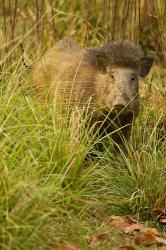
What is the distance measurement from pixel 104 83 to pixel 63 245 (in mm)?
2610

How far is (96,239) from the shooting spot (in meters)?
5.39

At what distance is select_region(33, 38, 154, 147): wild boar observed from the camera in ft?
23.2

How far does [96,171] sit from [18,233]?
170 cm

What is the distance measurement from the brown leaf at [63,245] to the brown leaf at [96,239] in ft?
0.84

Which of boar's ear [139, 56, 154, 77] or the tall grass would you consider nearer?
the tall grass

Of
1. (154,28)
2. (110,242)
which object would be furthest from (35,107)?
(154,28)

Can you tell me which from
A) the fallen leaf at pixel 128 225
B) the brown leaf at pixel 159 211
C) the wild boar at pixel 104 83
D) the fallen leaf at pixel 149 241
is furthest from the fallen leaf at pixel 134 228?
the wild boar at pixel 104 83

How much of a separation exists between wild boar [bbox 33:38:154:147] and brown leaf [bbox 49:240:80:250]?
2.01 metres

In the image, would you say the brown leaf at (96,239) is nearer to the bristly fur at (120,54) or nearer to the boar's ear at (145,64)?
the bristly fur at (120,54)

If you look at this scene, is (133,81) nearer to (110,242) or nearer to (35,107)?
(35,107)

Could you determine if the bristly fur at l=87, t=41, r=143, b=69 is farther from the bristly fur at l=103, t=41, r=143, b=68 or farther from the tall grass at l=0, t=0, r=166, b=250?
the tall grass at l=0, t=0, r=166, b=250

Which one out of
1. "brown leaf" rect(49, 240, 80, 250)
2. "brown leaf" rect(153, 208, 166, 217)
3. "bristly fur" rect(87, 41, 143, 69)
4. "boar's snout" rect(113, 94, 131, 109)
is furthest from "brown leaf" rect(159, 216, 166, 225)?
"bristly fur" rect(87, 41, 143, 69)

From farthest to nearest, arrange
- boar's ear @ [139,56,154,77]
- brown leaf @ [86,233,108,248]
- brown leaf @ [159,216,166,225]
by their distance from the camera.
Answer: boar's ear @ [139,56,154,77]
brown leaf @ [159,216,166,225]
brown leaf @ [86,233,108,248]

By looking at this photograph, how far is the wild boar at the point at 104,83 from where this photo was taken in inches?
278
